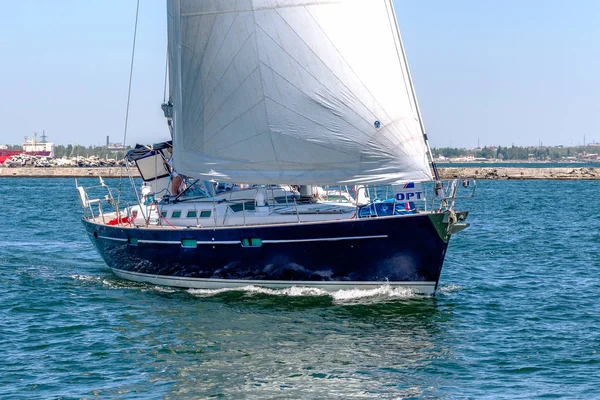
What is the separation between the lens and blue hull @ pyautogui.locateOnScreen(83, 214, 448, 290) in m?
24.2

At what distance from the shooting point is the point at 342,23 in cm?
2423

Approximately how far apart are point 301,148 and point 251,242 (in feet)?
9.83

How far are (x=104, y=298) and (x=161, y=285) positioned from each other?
7.12 feet

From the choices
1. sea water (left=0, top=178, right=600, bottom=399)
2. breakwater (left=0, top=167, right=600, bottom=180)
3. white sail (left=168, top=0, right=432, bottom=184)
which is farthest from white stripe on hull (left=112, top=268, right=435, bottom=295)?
breakwater (left=0, top=167, right=600, bottom=180)

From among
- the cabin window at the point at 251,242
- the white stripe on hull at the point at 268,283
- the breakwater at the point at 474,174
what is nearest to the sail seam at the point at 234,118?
the cabin window at the point at 251,242

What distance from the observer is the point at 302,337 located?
21.1 meters

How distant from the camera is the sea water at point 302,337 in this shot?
1763 centimetres

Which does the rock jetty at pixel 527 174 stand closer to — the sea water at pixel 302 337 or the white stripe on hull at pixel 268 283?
the sea water at pixel 302 337

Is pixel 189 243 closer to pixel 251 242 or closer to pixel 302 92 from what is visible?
pixel 251 242

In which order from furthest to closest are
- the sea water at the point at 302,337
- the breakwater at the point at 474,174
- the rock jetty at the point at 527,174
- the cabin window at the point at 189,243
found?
the breakwater at the point at 474,174
the rock jetty at the point at 527,174
the cabin window at the point at 189,243
the sea water at the point at 302,337

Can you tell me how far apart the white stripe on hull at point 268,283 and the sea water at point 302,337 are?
0.71 feet

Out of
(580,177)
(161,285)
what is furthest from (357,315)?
(580,177)

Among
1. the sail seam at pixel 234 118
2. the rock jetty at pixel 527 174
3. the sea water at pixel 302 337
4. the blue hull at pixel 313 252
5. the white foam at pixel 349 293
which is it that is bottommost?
the sea water at pixel 302 337

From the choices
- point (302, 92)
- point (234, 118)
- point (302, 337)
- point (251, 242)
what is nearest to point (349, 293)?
point (251, 242)
